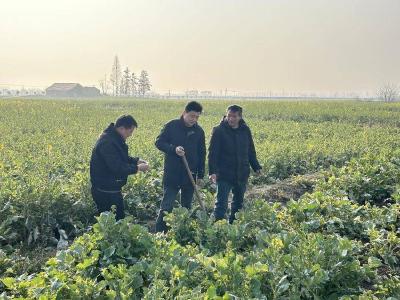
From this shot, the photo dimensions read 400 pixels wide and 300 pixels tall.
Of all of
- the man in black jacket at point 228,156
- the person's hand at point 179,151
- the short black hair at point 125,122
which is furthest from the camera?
the man in black jacket at point 228,156

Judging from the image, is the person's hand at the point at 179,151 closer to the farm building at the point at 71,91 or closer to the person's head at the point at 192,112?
the person's head at the point at 192,112

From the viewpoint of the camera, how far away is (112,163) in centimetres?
557

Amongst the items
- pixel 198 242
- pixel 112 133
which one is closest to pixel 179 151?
pixel 112 133

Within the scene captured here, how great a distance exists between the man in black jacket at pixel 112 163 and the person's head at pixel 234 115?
1.37m

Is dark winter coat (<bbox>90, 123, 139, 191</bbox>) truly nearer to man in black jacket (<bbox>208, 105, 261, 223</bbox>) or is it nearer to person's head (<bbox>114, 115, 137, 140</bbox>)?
person's head (<bbox>114, 115, 137, 140</bbox>)

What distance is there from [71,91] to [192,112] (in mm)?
119901

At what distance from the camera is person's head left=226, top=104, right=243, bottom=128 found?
6023 mm

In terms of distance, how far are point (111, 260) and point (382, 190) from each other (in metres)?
5.86

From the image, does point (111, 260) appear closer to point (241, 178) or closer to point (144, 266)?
point (144, 266)

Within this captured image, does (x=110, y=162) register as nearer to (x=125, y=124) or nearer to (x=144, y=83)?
(x=125, y=124)

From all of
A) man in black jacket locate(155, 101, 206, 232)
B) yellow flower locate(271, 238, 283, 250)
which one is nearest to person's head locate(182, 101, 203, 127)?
man in black jacket locate(155, 101, 206, 232)

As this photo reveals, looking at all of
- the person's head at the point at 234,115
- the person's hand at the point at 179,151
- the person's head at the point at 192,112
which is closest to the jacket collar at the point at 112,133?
the person's hand at the point at 179,151

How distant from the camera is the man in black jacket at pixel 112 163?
18.3 feet

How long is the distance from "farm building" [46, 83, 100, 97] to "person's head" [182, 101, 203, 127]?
11477 cm
